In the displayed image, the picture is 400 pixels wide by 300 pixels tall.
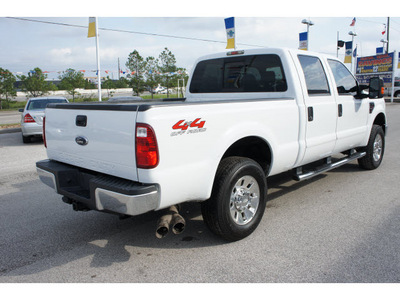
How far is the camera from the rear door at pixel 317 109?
4.35 meters

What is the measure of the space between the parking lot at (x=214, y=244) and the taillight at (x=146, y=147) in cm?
99

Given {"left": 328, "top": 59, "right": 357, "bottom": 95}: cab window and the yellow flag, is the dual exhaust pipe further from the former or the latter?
the yellow flag

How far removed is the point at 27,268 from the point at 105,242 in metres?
0.77

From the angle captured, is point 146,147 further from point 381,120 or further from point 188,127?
point 381,120

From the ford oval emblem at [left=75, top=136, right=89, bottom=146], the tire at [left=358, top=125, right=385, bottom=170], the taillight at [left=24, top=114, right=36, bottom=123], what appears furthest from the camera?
the taillight at [left=24, top=114, right=36, bottom=123]

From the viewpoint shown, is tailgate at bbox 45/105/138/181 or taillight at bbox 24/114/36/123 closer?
tailgate at bbox 45/105/138/181

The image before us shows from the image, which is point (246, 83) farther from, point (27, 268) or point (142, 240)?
point (27, 268)

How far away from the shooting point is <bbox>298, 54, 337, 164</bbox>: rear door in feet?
14.3

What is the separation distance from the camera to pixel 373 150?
20.4 ft

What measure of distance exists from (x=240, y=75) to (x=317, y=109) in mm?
1108

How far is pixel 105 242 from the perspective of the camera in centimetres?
362

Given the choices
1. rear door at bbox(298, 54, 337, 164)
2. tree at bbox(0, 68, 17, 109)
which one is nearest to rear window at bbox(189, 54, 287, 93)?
rear door at bbox(298, 54, 337, 164)

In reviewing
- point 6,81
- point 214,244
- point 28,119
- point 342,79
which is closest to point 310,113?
point 342,79

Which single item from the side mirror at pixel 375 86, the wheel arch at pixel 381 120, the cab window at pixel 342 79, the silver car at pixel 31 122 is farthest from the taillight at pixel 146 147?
the silver car at pixel 31 122
